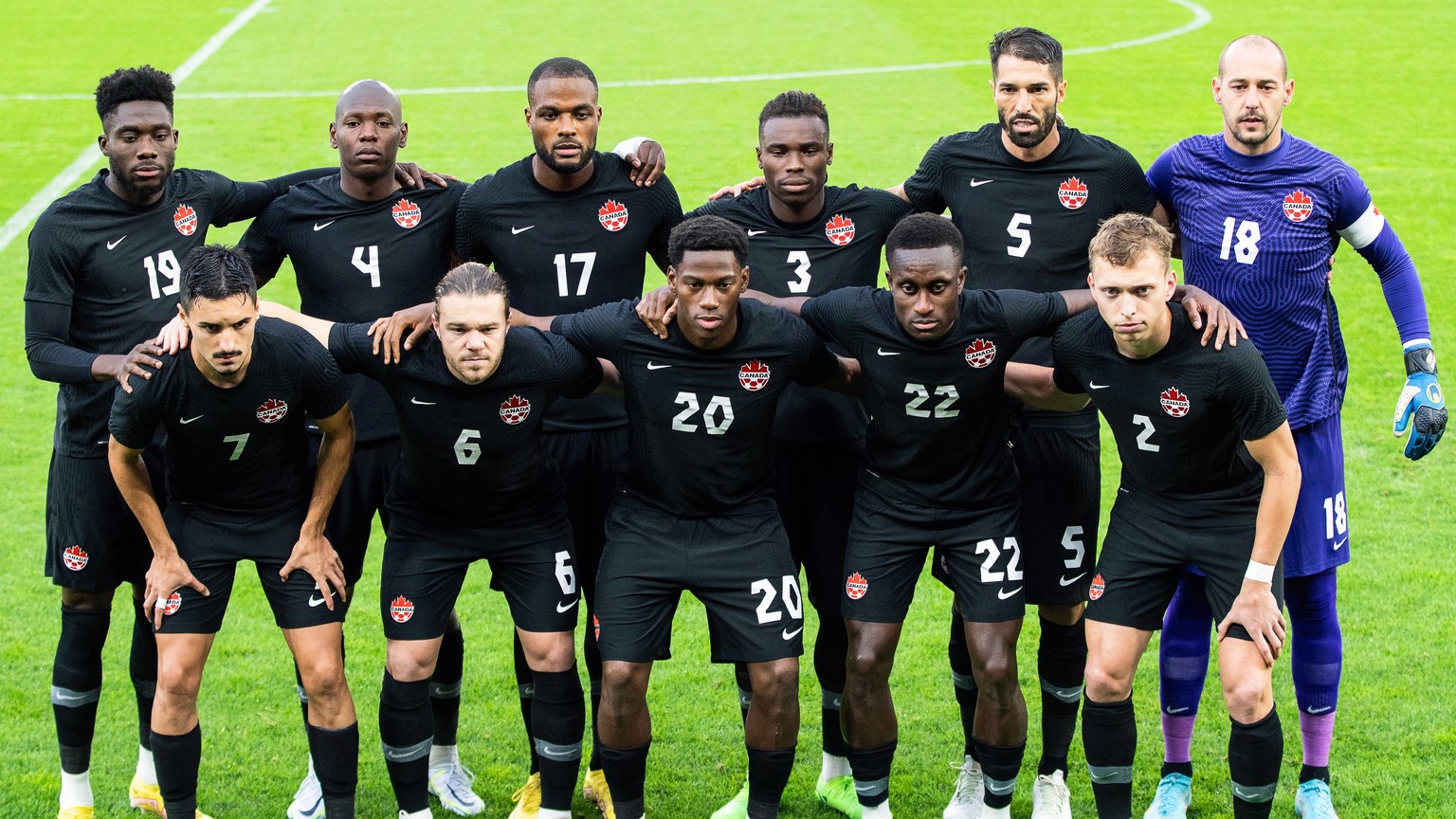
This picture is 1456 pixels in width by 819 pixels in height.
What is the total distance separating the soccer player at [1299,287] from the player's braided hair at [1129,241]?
0.62 metres

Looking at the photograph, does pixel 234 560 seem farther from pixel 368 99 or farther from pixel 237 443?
pixel 368 99

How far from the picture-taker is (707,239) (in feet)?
19.5

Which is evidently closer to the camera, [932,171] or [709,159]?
[932,171]

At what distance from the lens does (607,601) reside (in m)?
6.09

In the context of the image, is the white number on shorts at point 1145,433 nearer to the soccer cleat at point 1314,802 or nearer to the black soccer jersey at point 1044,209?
the black soccer jersey at point 1044,209

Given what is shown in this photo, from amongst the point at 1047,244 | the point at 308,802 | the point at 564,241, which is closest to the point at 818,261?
the point at 1047,244

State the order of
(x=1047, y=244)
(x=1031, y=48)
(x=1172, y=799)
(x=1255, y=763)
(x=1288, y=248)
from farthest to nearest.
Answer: (x=1172, y=799)
(x=1047, y=244)
(x=1031, y=48)
(x=1288, y=248)
(x=1255, y=763)

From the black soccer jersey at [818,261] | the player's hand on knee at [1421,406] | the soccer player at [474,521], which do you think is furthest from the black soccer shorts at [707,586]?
the player's hand on knee at [1421,406]

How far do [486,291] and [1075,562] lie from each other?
2562mm

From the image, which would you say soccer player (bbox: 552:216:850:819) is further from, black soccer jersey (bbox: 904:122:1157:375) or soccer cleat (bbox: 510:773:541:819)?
black soccer jersey (bbox: 904:122:1157:375)

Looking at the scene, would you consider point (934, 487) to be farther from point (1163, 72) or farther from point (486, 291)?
point (1163, 72)

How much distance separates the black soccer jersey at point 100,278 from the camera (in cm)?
634

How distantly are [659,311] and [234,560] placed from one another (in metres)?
1.87

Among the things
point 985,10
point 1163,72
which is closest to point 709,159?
point 1163,72
